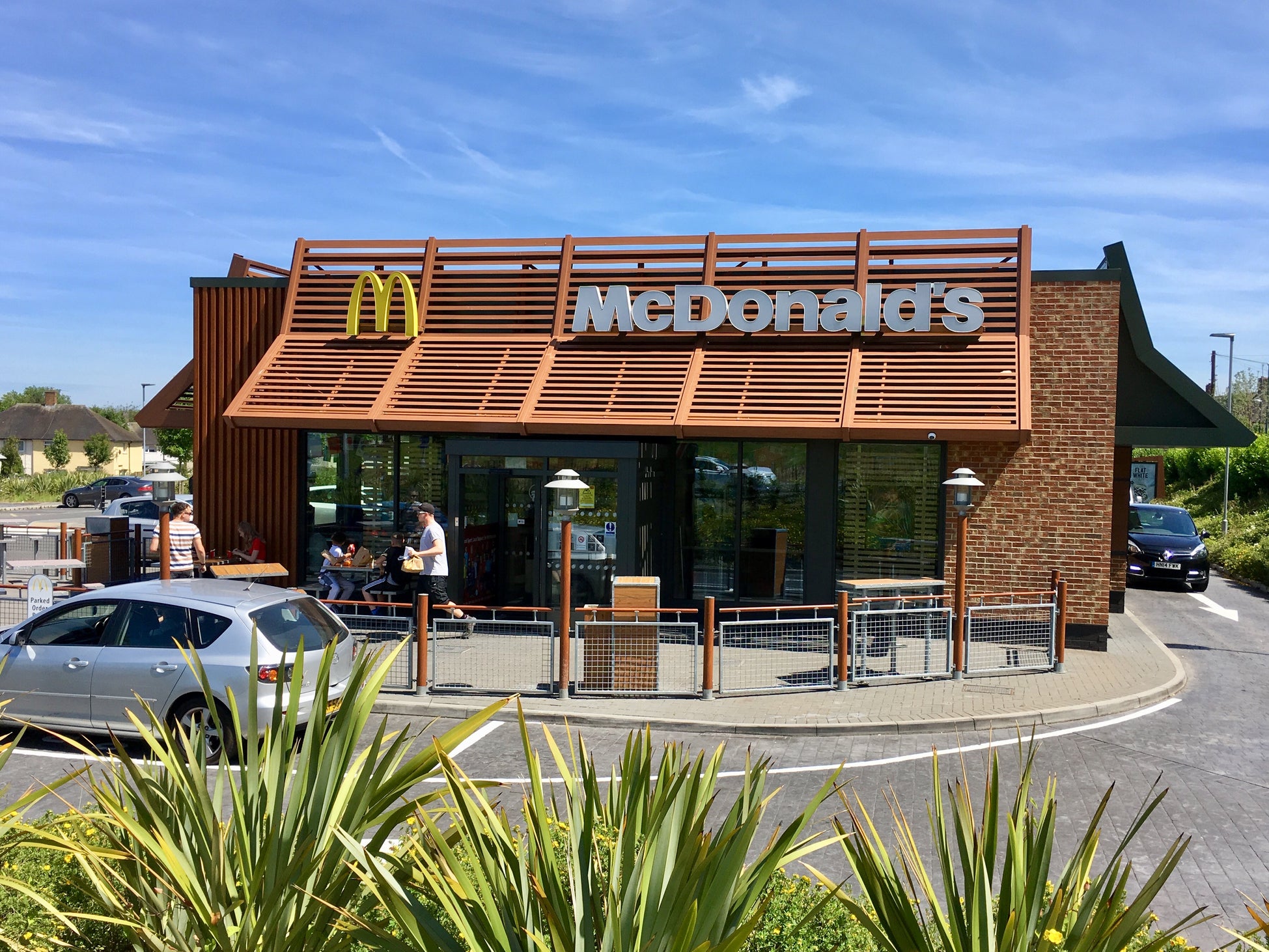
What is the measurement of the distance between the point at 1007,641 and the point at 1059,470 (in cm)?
308

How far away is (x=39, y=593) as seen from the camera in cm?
1249

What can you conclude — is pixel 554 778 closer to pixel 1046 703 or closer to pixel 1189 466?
pixel 1046 703

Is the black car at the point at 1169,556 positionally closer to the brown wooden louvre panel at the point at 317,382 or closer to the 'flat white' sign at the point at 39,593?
the brown wooden louvre panel at the point at 317,382

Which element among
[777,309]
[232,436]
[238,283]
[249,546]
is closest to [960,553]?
[777,309]

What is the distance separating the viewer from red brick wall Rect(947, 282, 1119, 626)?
49.0ft

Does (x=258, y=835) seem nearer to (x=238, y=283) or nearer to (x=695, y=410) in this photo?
(x=695, y=410)

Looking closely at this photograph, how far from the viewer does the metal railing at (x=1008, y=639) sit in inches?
512

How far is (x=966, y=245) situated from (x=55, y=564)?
13912mm

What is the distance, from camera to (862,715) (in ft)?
36.2

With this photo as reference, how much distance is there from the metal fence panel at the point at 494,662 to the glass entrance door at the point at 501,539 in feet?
10.1

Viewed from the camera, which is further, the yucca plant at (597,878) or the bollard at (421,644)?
the bollard at (421,644)

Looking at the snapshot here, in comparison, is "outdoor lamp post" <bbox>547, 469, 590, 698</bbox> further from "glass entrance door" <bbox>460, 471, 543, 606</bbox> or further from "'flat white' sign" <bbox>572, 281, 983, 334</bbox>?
"'flat white' sign" <bbox>572, 281, 983, 334</bbox>

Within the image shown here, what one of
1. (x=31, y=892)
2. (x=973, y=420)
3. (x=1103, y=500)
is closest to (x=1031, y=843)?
(x=31, y=892)

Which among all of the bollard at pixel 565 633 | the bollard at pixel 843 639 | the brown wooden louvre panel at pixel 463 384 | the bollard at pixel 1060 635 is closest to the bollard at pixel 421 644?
the bollard at pixel 565 633
